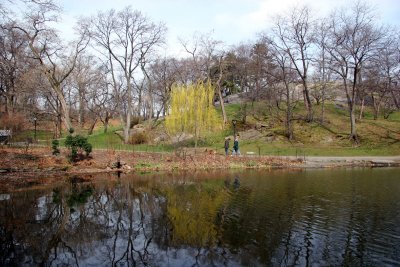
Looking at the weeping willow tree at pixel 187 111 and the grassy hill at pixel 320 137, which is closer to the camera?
the weeping willow tree at pixel 187 111

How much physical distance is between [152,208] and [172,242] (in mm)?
3862

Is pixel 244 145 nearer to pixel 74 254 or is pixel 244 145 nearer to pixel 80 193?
pixel 80 193

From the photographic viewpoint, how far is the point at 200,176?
21625 mm

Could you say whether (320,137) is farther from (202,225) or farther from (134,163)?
(202,225)

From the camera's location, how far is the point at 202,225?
10156mm

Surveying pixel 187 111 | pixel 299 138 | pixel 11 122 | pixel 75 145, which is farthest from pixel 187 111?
pixel 11 122

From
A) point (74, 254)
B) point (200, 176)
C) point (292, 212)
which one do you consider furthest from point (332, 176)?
point (74, 254)

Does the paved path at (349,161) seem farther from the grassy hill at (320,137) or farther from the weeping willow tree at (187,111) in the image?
the weeping willow tree at (187,111)

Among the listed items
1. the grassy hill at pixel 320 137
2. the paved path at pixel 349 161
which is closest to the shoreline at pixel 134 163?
the paved path at pixel 349 161

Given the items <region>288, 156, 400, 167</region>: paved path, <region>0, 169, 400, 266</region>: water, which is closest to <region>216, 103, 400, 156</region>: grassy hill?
<region>288, 156, 400, 167</region>: paved path

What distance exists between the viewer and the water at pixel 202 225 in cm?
768

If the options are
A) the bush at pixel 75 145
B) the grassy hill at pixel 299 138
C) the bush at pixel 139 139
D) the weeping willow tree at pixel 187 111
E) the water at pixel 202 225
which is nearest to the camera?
the water at pixel 202 225

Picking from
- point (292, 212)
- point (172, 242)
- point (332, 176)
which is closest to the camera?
point (172, 242)

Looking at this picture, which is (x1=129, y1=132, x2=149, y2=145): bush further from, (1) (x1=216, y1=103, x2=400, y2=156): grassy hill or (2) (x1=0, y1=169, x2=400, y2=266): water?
(2) (x1=0, y1=169, x2=400, y2=266): water
